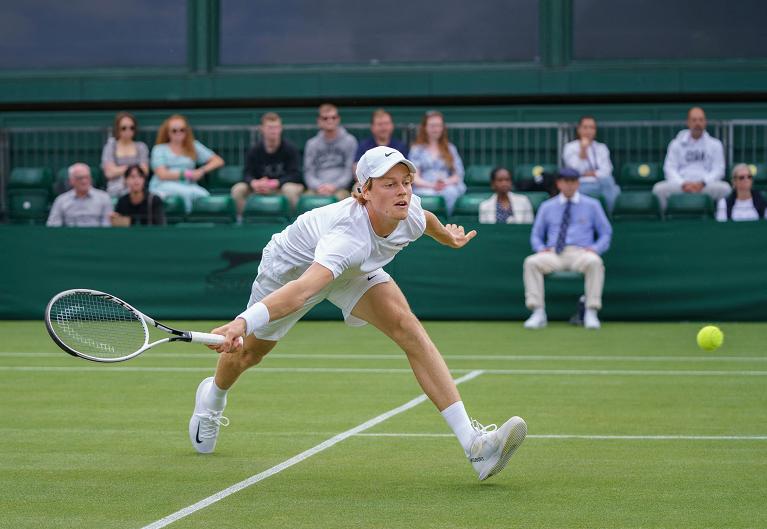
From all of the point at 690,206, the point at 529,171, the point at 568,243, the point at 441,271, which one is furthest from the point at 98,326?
the point at 529,171

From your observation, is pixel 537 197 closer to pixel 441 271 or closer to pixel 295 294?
pixel 441 271

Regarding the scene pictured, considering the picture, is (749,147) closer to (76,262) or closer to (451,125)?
(451,125)

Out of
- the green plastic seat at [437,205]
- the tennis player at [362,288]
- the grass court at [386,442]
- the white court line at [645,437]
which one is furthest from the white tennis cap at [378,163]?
the green plastic seat at [437,205]

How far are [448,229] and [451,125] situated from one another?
11.1 meters

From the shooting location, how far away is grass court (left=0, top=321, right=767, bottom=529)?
4.84 meters

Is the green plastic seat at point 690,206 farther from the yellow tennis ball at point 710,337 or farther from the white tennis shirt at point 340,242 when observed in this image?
the white tennis shirt at point 340,242

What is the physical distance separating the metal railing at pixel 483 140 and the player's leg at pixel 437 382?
10964mm

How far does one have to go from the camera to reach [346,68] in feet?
59.3

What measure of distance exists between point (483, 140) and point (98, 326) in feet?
40.2

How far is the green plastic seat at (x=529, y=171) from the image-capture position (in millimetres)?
15722

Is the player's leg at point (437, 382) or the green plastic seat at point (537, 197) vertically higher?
the green plastic seat at point (537, 197)

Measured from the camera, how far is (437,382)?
220 inches

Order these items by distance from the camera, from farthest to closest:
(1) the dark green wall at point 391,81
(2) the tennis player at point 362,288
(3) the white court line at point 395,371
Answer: (1) the dark green wall at point 391,81 → (3) the white court line at point 395,371 → (2) the tennis player at point 362,288

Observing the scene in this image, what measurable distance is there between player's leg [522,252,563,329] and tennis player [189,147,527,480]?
7474 mm
